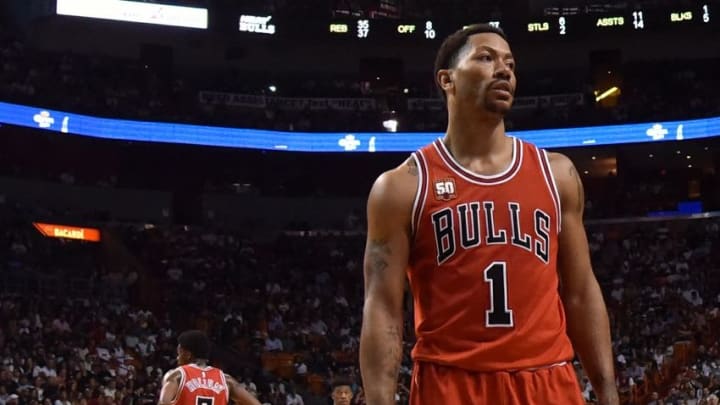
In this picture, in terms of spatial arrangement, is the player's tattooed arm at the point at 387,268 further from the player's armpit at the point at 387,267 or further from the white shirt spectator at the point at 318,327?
the white shirt spectator at the point at 318,327

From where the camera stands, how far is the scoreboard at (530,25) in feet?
101

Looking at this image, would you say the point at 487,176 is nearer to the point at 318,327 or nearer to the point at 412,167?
the point at 412,167

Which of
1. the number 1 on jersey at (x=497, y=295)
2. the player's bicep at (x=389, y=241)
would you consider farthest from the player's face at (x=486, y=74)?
the number 1 on jersey at (x=497, y=295)

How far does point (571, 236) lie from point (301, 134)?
2816cm

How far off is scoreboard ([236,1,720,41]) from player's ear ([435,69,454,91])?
27.6m

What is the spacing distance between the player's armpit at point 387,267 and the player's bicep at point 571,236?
53cm

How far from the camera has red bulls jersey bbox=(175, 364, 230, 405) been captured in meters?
8.26

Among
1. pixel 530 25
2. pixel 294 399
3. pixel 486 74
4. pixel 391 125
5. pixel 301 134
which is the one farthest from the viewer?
pixel 391 125

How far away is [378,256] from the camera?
3832mm

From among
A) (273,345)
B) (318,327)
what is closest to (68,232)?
(273,345)

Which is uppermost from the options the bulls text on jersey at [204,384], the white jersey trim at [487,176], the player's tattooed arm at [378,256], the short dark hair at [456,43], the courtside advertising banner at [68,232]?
the courtside advertising banner at [68,232]

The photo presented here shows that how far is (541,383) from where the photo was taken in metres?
3.68

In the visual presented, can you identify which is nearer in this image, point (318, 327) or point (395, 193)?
point (395, 193)

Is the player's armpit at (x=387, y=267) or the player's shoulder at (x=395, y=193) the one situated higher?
the player's shoulder at (x=395, y=193)
